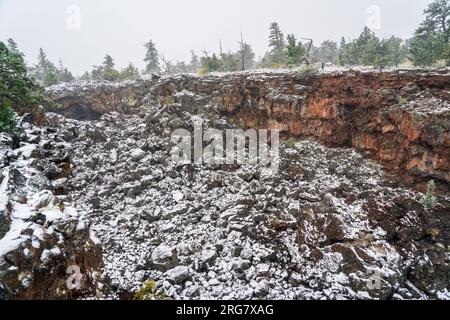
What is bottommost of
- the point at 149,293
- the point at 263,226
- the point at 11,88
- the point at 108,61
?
the point at 149,293

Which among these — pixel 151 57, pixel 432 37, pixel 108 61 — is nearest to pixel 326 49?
pixel 432 37

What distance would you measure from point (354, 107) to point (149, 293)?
13.1 metres

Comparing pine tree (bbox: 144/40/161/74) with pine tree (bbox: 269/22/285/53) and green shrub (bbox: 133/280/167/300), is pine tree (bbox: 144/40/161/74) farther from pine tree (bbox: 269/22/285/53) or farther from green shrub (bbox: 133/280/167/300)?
green shrub (bbox: 133/280/167/300)

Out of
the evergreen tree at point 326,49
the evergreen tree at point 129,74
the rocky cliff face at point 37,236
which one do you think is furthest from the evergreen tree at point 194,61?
the rocky cliff face at point 37,236

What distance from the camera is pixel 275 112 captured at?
46.4 feet

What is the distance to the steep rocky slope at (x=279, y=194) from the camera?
780 centimetres

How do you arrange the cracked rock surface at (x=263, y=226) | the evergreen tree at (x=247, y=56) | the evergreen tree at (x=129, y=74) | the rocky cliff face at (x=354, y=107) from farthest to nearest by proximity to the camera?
the evergreen tree at (x=247, y=56) < the evergreen tree at (x=129, y=74) < the rocky cliff face at (x=354, y=107) < the cracked rock surface at (x=263, y=226)

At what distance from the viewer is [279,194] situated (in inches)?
422

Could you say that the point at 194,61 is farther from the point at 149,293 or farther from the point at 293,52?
the point at 149,293

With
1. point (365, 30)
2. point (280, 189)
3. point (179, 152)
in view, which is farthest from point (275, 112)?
point (365, 30)

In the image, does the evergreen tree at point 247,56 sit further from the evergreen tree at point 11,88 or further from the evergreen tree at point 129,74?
the evergreen tree at point 11,88

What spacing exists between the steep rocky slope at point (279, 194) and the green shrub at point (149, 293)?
0.65ft

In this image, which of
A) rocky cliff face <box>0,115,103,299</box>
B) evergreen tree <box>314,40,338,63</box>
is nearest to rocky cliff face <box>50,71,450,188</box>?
rocky cliff face <box>0,115,103,299</box>

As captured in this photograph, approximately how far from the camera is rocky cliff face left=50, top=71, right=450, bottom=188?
34.2 feet
